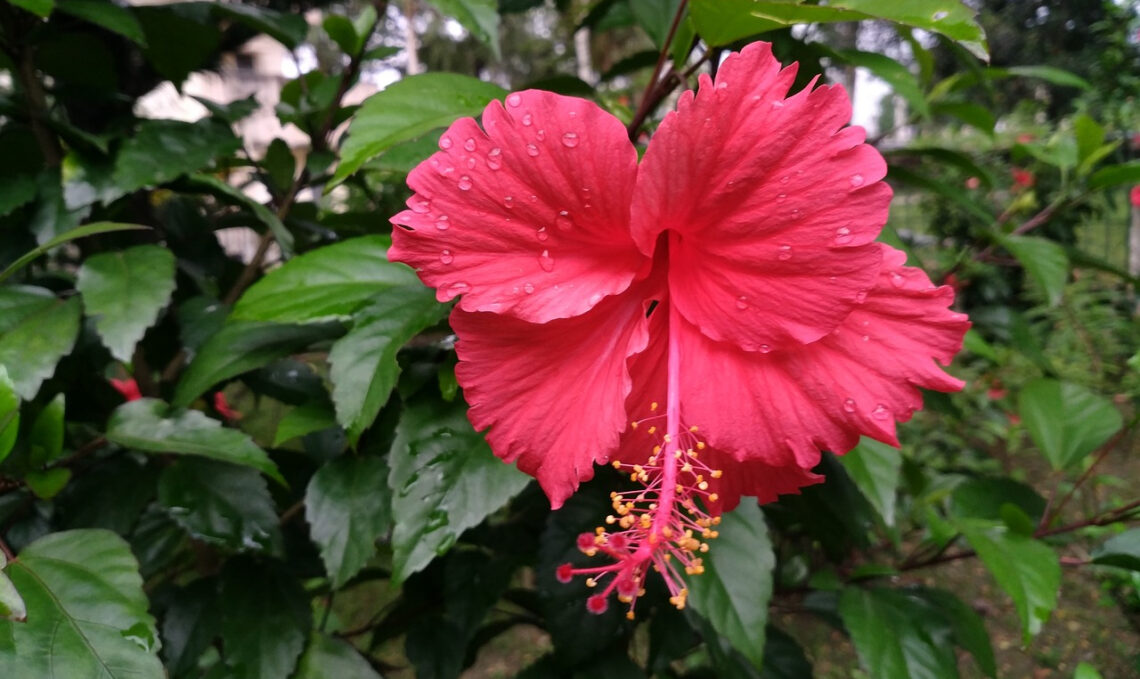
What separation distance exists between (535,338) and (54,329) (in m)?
0.56

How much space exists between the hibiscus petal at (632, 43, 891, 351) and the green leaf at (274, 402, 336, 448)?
45cm

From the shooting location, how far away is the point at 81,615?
583 mm

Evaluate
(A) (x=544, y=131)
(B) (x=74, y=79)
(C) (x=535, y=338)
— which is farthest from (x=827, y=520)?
(B) (x=74, y=79)

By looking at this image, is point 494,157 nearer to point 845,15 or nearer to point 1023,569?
point 845,15

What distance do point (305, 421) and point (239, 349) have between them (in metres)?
0.12

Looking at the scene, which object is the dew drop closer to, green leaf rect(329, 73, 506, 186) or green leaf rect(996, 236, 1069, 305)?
green leaf rect(329, 73, 506, 186)

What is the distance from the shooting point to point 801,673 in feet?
3.54

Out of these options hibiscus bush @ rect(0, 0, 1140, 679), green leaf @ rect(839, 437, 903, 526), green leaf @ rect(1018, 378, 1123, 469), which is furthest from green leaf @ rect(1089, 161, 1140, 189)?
green leaf @ rect(839, 437, 903, 526)

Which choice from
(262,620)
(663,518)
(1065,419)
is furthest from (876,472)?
(262,620)

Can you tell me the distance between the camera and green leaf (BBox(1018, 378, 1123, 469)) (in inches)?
42.4

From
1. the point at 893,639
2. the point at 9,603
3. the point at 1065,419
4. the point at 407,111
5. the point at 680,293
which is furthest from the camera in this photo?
the point at 1065,419

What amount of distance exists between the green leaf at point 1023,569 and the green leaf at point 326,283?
77cm

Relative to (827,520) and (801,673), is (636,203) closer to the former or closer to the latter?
(827,520)

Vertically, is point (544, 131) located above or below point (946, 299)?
above
